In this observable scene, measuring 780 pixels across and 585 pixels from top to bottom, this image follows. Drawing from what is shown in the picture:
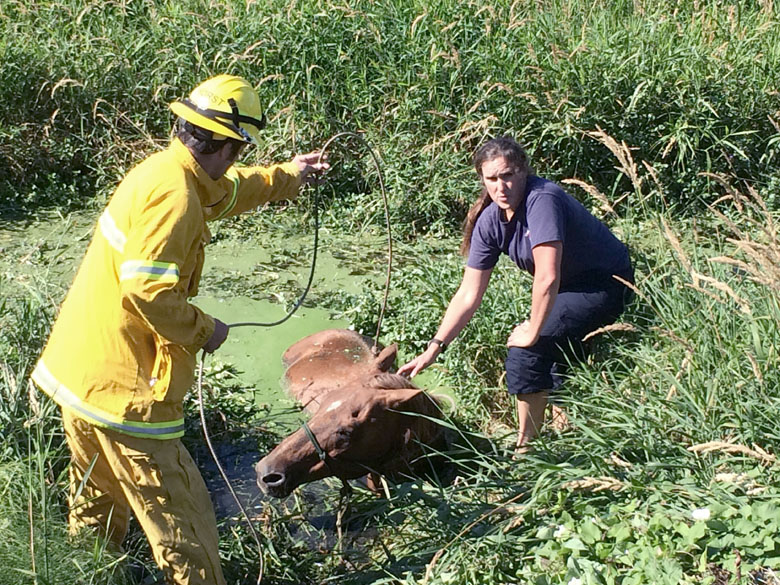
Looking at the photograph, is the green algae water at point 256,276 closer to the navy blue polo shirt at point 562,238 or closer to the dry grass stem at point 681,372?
the navy blue polo shirt at point 562,238

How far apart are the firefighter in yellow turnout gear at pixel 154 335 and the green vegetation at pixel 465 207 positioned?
1.18 ft

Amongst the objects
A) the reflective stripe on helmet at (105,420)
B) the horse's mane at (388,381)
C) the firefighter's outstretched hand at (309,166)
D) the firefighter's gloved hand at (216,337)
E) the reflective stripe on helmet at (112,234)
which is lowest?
the horse's mane at (388,381)

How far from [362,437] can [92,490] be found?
1.13m

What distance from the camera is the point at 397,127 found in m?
7.27

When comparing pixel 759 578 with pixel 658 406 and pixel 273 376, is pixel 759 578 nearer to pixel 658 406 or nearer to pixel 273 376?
pixel 658 406

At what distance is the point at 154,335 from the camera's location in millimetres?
3270

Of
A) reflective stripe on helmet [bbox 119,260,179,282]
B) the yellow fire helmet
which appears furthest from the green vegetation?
the yellow fire helmet

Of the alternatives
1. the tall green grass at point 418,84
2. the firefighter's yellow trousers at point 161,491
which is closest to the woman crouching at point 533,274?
the firefighter's yellow trousers at point 161,491

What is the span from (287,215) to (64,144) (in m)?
2.05

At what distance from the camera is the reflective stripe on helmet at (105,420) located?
10.5 ft

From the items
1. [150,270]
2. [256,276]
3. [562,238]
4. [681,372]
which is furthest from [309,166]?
[256,276]

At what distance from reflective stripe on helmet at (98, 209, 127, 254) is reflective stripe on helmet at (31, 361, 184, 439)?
0.54 meters

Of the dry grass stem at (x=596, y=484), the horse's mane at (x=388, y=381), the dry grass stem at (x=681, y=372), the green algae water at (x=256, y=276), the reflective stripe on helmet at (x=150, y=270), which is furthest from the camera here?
the green algae water at (x=256, y=276)

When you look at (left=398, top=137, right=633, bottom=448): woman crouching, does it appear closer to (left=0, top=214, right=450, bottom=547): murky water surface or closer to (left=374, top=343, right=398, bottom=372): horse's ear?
(left=374, top=343, right=398, bottom=372): horse's ear
